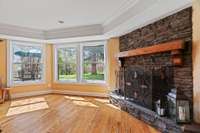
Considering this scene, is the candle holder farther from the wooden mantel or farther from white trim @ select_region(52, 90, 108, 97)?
white trim @ select_region(52, 90, 108, 97)

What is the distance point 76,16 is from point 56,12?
59cm

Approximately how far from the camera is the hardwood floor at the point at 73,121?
11.3 feet

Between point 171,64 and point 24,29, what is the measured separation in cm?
480

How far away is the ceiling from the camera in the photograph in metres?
3.64

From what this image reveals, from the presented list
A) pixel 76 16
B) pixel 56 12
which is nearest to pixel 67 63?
pixel 76 16

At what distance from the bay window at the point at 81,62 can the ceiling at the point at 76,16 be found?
3.09ft

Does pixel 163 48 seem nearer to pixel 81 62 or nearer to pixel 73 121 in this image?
pixel 73 121

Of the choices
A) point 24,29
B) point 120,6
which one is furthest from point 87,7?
point 24,29

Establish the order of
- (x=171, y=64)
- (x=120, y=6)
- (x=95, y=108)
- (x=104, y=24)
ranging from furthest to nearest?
(x=104, y=24), (x=95, y=108), (x=120, y=6), (x=171, y=64)

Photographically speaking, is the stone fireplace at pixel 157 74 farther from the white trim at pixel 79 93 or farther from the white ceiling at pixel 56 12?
the white trim at pixel 79 93

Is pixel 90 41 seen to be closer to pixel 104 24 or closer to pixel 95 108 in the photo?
pixel 104 24

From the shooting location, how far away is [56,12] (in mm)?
4617

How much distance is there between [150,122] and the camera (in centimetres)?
369

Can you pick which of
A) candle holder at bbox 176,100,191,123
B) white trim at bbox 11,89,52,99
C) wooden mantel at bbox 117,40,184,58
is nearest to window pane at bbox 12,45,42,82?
white trim at bbox 11,89,52,99
